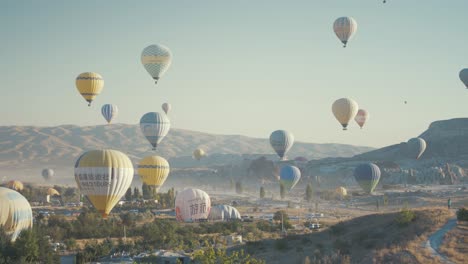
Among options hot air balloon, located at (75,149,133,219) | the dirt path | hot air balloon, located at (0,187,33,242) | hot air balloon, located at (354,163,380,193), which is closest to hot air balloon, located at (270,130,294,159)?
hot air balloon, located at (354,163,380,193)

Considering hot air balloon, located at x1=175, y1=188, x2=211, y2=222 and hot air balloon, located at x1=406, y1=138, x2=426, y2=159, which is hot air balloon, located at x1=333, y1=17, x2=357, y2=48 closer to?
hot air balloon, located at x1=175, y1=188, x2=211, y2=222

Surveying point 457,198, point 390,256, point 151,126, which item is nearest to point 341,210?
point 457,198

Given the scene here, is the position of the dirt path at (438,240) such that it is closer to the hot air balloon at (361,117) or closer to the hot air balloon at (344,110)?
the hot air balloon at (344,110)

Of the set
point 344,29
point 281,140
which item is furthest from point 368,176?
point 281,140

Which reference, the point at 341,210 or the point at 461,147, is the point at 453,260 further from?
the point at 461,147

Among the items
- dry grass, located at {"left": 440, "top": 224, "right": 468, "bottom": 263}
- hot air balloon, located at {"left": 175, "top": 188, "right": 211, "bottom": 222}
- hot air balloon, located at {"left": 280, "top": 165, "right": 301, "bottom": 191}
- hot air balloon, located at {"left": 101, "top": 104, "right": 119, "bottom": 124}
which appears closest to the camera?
dry grass, located at {"left": 440, "top": 224, "right": 468, "bottom": 263}

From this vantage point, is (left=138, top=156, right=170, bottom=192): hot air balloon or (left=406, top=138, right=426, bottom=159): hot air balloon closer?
(left=138, top=156, right=170, bottom=192): hot air balloon

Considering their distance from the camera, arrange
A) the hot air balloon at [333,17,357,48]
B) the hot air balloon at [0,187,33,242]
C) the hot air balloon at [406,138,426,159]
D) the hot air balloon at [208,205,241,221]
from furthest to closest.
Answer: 1. the hot air balloon at [406,138,426,159]
2. the hot air balloon at [333,17,357,48]
3. the hot air balloon at [208,205,241,221]
4. the hot air balloon at [0,187,33,242]
